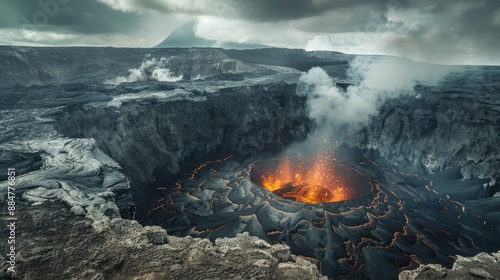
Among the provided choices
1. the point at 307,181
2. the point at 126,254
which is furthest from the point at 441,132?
the point at 126,254

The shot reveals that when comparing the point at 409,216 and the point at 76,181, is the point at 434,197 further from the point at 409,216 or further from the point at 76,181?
the point at 76,181

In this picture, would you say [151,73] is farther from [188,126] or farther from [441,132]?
[441,132]

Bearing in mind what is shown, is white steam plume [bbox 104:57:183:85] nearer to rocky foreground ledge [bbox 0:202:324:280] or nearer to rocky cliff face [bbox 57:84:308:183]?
rocky cliff face [bbox 57:84:308:183]

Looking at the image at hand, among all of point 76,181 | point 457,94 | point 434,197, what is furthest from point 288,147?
point 76,181

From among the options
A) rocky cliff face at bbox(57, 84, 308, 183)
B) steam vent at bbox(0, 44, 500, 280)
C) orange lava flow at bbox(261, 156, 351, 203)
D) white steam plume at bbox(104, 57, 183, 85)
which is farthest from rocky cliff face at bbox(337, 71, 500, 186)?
white steam plume at bbox(104, 57, 183, 85)

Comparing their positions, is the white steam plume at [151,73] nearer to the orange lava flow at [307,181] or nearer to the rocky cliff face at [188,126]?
the rocky cliff face at [188,126]

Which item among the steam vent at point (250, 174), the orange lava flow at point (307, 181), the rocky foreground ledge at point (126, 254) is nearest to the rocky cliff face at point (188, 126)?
the steam vent at point (250, 174)
